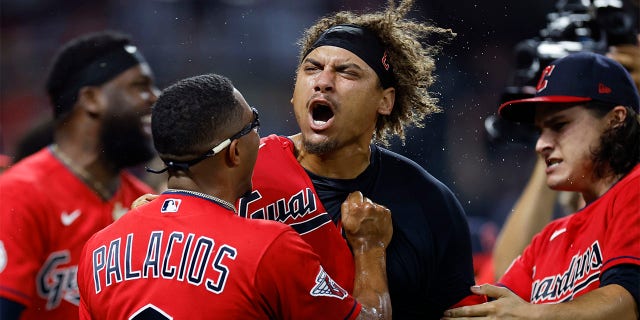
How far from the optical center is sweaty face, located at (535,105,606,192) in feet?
8.56

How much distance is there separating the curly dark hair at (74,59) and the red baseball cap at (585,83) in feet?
5.33

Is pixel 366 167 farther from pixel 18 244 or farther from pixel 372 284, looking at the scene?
pixel 18 244

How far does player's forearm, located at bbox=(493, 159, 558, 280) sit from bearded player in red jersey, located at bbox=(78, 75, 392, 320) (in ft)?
4.92

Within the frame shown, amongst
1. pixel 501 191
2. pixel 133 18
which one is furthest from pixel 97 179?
pixel 501 191

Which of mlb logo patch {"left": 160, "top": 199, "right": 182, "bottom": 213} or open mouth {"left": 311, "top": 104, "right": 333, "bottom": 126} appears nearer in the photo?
mlb logo patch {"left": 160, "top": 199, "right": 182, "bottom": 213}

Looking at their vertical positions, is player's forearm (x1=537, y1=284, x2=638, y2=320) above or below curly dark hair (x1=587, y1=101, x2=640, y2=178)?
below

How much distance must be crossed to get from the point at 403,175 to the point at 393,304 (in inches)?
15.2

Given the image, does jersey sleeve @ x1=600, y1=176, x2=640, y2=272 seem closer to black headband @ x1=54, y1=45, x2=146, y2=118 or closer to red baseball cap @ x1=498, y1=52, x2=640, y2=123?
red baseball cap @ x1=498, y1=52, x2=640, y2=123

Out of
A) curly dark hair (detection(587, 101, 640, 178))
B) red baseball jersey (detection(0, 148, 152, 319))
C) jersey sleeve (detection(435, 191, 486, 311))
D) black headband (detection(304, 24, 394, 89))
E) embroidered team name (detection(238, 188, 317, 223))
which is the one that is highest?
black headband (detection(304, 24, 394, 89))

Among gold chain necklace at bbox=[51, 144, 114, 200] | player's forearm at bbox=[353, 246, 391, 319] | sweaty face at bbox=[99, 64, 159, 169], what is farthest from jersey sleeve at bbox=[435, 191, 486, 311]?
gold chain necklace at bbox=[51, 144, 114, 200]

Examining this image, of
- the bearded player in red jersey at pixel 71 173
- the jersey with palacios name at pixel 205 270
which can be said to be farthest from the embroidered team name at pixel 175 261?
the bearded player in red jersey at pixel 71 173

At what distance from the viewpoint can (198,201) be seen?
191 centimetres

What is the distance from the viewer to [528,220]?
3.37 meters

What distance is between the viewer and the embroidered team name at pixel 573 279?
96.4 inches
